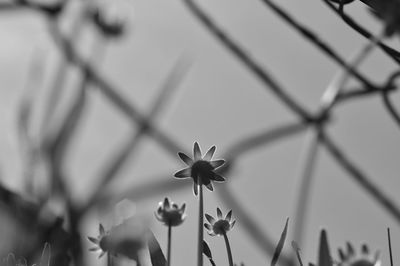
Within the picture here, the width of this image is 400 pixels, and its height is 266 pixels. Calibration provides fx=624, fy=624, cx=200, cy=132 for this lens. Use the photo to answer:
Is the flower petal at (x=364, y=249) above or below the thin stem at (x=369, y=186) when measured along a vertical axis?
above

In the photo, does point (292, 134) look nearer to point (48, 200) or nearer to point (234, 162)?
point (234, 162)

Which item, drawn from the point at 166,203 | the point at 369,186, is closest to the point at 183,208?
the point at 166,203

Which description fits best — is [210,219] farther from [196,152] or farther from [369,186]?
[369,186]

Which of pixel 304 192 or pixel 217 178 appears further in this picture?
pixel 217 178

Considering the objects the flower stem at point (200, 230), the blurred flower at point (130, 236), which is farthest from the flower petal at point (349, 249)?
the blurred flower at point (130, 236)

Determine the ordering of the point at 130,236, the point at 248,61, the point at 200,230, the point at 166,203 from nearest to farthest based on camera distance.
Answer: the point at 130,236, the point at 248,61, the point at 200,230, the point at 166,203

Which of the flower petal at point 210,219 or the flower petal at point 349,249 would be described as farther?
the flower petal at point 210,219

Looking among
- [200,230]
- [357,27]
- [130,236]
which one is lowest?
[130,236]

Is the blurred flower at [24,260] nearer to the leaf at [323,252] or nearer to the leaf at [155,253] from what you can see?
the leaf at [155,253]
